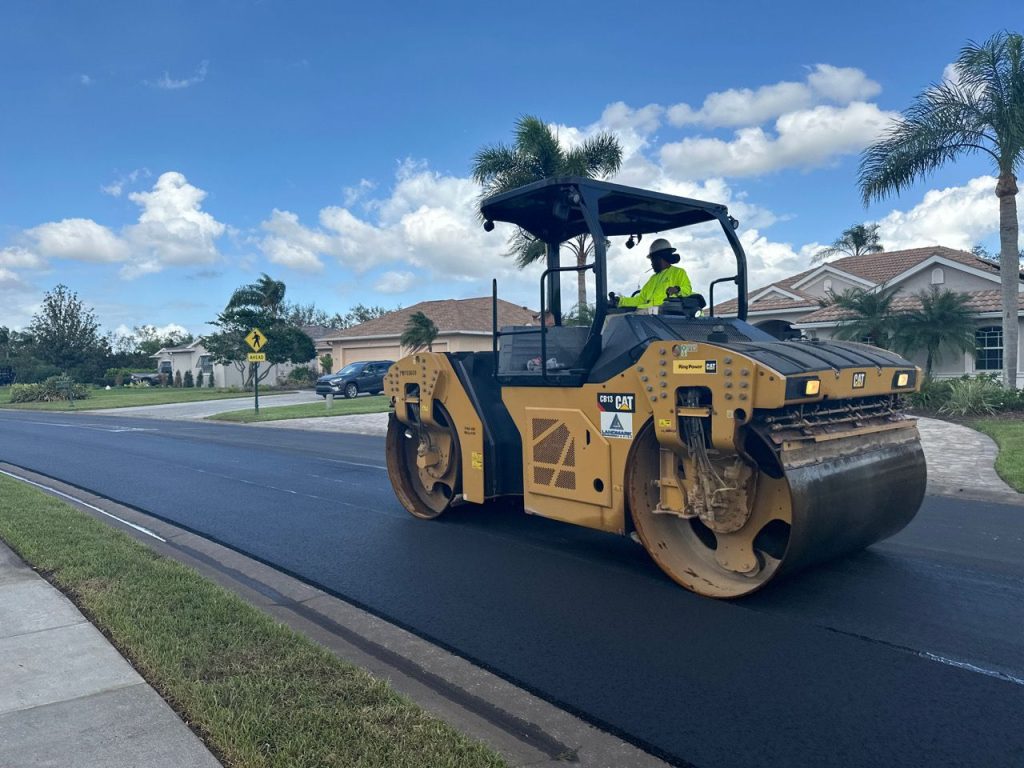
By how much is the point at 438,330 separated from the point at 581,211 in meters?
31.2

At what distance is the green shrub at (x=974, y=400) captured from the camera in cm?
1471

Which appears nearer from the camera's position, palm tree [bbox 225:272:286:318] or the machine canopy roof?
the machine canopy roof

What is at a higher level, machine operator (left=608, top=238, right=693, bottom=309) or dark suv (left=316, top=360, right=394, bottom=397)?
machine operator (left=608, top=238, right=693, bottom=309)

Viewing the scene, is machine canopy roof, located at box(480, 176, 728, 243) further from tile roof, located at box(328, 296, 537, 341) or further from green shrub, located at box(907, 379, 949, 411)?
tile roof, located at box(328, 296, 537, 341)

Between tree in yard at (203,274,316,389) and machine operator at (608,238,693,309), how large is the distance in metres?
36.4

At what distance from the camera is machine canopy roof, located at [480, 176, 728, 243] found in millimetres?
5801

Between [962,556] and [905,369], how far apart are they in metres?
1.58

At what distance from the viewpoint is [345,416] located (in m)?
21.9

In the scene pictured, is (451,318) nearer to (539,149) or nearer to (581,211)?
(539,149)

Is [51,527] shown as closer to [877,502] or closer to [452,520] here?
[452,520]

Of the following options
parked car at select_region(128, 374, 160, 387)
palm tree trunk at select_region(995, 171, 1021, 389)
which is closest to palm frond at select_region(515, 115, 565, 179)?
palm tree trunk at select_region(995, 171, 1021, 389)

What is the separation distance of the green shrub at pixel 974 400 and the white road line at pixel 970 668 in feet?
40.7

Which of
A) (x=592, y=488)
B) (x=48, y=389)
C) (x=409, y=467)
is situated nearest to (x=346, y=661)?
(x=592, y=488)

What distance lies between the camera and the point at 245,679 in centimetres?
369
